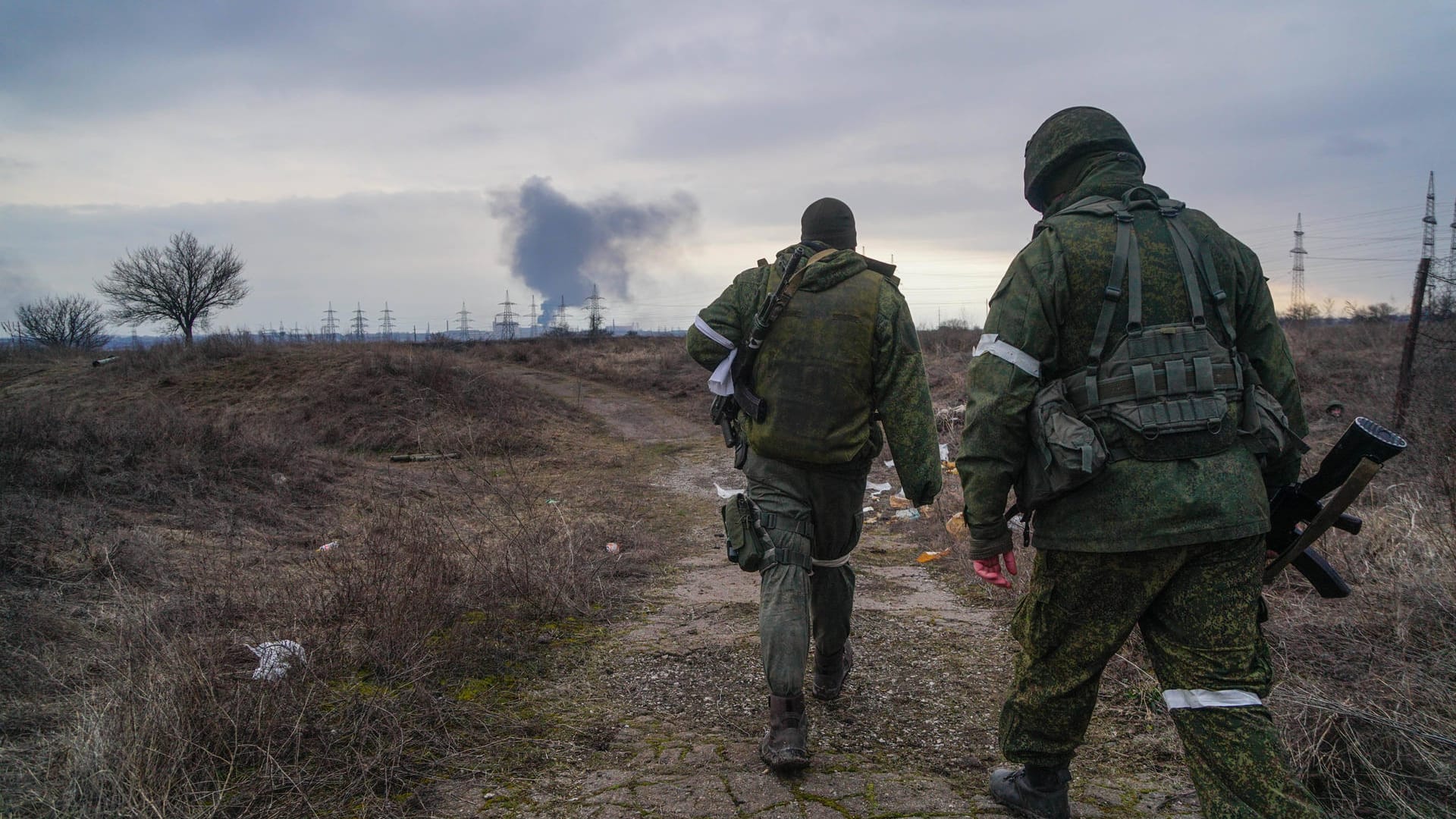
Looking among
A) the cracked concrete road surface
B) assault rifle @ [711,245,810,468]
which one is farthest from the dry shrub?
assault rifle @ [711,245,810,468]

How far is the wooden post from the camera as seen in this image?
7.36 m

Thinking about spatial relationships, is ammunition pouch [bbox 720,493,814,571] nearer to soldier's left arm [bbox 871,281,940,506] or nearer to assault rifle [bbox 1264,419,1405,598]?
soldier's left arm [bbox 871,281,940,506]

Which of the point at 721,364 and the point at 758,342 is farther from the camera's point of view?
the point at 721,364

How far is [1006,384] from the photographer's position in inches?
83.8

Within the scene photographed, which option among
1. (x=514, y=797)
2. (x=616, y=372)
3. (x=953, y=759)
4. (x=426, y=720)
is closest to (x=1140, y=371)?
(x=953, y=759)

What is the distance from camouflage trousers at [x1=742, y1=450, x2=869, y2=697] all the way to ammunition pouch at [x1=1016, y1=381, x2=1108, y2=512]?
0.88 m

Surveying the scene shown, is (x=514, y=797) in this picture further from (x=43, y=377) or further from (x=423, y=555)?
(x=43, y=377)

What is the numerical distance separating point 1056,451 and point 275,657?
2.72 m

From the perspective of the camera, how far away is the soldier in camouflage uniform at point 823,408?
9.67 feet

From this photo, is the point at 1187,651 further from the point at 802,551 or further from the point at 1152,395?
the point at 802,551

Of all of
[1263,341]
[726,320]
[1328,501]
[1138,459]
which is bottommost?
[1328,501]

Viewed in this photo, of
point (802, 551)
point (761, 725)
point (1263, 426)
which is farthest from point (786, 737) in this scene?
point (1263, 426)

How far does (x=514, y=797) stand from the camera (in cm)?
248

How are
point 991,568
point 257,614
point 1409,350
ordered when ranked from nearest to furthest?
point 991,568, point 257,614, point 1409,350
